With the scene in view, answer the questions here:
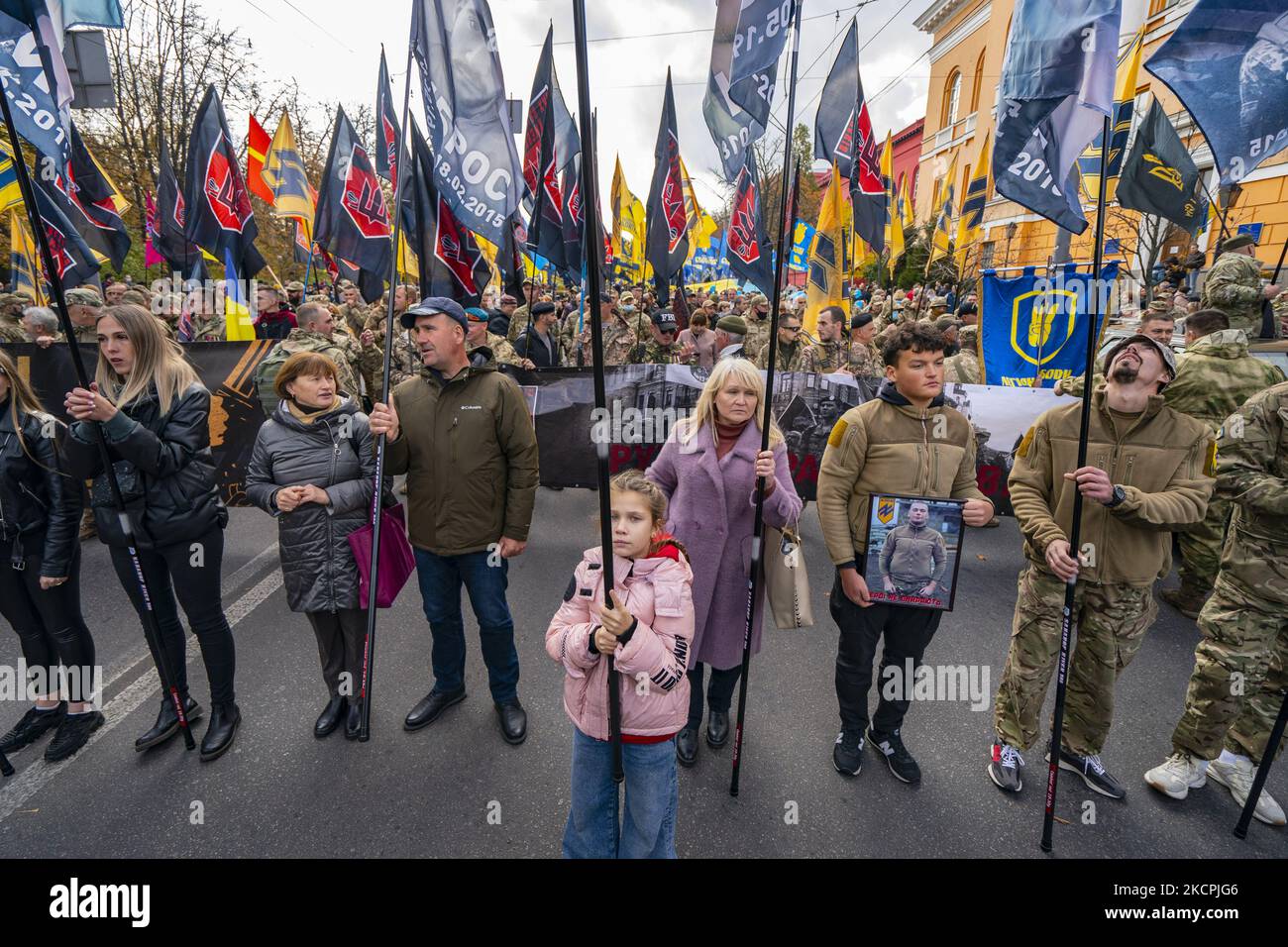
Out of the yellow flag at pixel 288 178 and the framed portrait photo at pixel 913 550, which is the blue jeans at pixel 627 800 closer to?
the framed portrait photo at pixel 913 550

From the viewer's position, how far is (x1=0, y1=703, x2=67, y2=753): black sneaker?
10.3 feet

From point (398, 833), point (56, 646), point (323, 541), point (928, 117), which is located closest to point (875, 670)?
point (398, 833)

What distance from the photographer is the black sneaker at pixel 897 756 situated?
3025 mm

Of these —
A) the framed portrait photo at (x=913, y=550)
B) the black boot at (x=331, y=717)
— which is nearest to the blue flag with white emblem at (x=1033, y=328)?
the framed portrait photo at (x=913, y=550)

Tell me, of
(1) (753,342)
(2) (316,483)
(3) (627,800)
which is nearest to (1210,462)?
(3) (627,800)

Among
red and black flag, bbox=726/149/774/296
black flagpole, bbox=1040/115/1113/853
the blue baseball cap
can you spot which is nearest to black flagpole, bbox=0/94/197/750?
the blue baseball cap

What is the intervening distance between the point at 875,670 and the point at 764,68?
4133 mm

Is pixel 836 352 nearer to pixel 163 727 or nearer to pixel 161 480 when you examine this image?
pixel 161 480

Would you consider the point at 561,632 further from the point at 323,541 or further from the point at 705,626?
the point at 323,541

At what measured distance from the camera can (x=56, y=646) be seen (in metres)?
3.16

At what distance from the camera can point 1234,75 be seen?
10.8 ft

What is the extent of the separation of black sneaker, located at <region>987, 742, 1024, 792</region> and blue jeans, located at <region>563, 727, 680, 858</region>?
1.80m

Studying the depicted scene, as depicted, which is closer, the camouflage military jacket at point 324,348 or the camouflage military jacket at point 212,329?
the camouflage military jacket at point 324,348

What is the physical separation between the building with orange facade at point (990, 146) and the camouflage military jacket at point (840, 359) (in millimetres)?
9195
